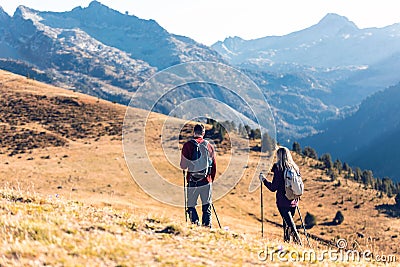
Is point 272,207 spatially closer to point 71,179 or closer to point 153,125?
point 71,179

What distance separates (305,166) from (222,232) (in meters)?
75.1

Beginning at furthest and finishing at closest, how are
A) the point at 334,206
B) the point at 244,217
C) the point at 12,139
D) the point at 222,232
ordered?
the point at 12,139
the point at 334,206
the point at 244,217
the point at 222,232

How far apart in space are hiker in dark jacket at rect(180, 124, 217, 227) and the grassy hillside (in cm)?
81

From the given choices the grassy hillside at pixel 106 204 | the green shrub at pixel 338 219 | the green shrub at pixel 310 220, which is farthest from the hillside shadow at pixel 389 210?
the green shrub at pixel 310 220

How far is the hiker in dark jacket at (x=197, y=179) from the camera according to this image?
11.1 meters

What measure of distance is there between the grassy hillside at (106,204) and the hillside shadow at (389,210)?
1.15 ft

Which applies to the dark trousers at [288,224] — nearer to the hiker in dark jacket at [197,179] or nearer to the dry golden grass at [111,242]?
the hiker in dark jacket at [197,179]

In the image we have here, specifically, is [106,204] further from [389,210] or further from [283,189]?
[389,210]

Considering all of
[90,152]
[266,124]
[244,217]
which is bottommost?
[244,217]

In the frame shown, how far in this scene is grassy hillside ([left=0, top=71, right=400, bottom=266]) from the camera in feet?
20.7

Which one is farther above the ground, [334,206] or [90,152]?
[90,152]

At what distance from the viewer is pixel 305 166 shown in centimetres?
8106

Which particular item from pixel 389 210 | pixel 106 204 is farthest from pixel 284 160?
pixel 389 210

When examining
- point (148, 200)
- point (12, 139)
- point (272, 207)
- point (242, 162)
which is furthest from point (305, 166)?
point (242, 162)
